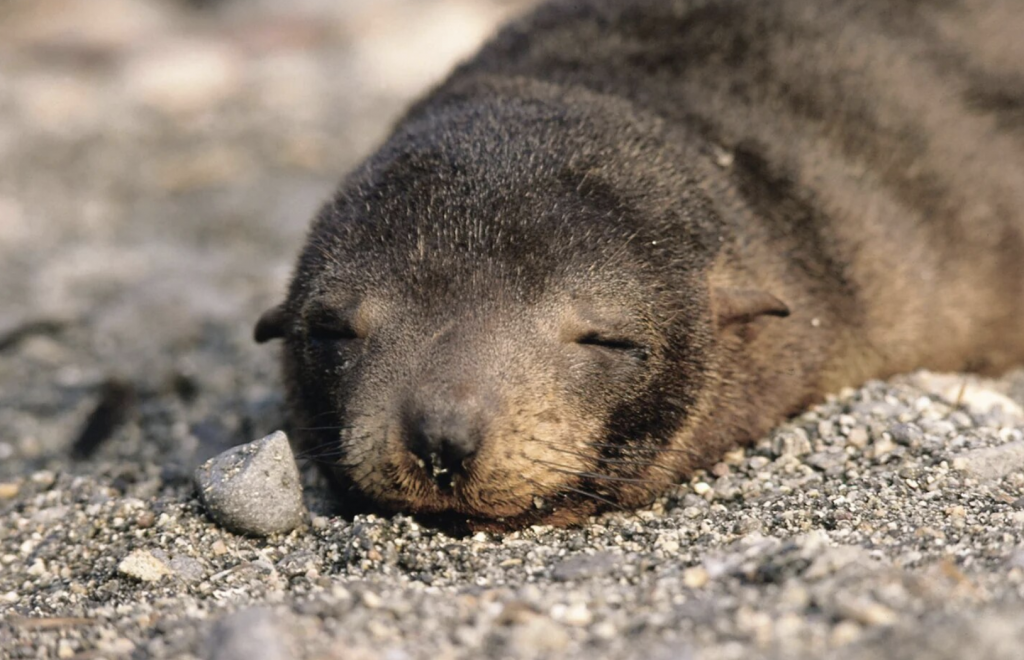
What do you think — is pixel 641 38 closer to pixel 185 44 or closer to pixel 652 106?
pixel 652 106

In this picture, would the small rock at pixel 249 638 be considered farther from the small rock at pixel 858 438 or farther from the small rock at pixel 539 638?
the small rock at pixel 858 438

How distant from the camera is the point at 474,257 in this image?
3967 mm

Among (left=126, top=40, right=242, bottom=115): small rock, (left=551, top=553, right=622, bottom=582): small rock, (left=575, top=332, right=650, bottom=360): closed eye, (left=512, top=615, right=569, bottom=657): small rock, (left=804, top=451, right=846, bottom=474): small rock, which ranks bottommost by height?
(left=126, top=40, right=242, bottom=115): small rock

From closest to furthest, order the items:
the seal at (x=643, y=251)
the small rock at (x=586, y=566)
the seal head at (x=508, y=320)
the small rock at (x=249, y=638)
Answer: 1. the small rock at (x=249, y=638)
2. the small rock at (x=586, y=566)
3. the seal head at (x=508, y=320)
4. the seal at (x=643, y=251)

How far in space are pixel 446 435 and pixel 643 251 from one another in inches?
41.6

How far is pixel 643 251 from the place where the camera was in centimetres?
420

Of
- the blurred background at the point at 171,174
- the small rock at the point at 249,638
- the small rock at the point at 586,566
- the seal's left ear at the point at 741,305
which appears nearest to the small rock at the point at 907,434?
the seal's left ear at the point at 741,305

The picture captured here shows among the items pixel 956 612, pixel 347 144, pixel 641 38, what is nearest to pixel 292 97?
pixel 347 144

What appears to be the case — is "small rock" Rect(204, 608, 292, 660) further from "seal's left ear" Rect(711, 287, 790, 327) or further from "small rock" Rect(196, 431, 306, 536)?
"seal's left ear" Rect(711, 287, 790, 327)

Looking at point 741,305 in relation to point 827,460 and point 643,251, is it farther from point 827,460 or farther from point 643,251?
point 827,460

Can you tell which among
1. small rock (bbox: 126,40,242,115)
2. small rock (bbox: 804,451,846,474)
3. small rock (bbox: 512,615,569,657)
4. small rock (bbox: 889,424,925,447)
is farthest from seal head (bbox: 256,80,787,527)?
small rock (bbox: 126,40,242,115)

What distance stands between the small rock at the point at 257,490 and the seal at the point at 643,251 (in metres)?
0.18

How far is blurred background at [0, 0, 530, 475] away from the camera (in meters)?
6.30

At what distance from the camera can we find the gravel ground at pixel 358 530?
9.73ft
